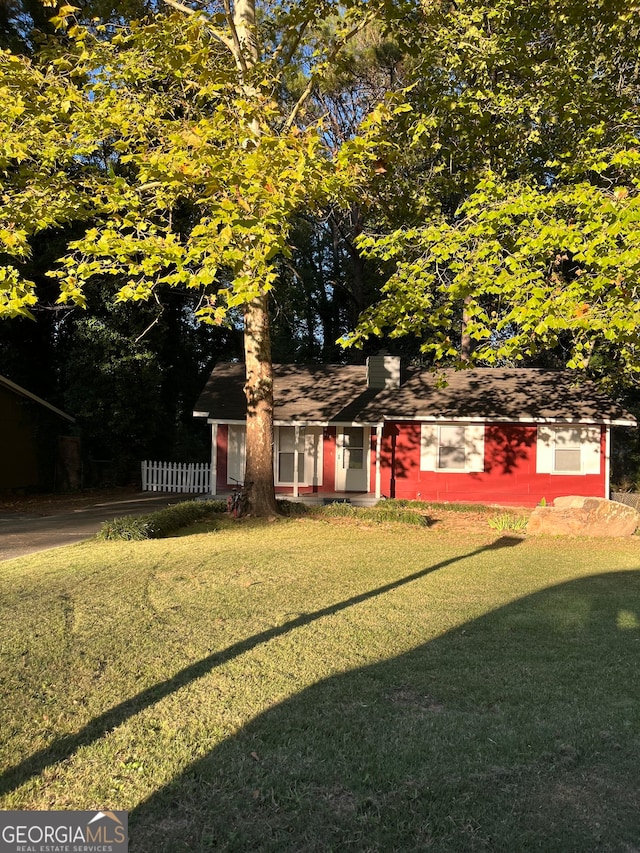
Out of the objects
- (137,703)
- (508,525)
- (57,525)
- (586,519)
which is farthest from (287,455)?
(137,703)

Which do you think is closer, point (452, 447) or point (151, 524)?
point (151, 524)

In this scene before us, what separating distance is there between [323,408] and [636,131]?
11.6 m

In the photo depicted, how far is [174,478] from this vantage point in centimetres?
2602

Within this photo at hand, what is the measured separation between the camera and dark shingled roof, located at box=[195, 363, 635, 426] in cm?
2078

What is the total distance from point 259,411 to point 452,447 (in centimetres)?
836

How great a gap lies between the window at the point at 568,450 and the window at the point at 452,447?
1.87 metres

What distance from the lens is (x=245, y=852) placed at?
2865 mm

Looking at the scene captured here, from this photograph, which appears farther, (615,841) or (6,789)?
(6,789)

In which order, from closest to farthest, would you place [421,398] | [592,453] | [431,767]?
[431,767]
[592,453]
[421,398]

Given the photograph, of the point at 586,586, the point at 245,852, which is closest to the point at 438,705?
the point at 245,852

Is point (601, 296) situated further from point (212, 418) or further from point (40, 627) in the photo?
point (212, 418)

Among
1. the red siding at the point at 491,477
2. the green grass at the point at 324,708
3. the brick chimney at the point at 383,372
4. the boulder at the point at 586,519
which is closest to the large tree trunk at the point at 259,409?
the boulder at the point at 586,519

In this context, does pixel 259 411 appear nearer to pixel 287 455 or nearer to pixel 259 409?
pixel 259 409

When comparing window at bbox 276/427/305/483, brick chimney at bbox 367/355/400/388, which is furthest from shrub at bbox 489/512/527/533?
brick chimney at bbox 367/355/400/388
